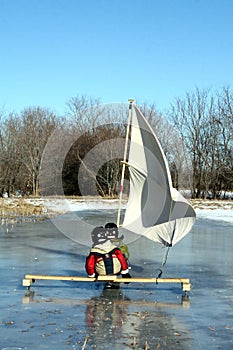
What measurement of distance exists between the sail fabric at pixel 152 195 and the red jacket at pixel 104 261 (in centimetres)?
147

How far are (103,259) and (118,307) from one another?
3.37 feet

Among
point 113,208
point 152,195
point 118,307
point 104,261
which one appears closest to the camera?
point 118,307

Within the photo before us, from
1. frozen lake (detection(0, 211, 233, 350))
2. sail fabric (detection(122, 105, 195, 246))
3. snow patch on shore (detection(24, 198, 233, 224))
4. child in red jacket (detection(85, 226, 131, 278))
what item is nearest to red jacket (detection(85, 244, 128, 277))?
child in red jacket (detection(85, 226, 131, 278))

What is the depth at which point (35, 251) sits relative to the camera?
11.5 meters

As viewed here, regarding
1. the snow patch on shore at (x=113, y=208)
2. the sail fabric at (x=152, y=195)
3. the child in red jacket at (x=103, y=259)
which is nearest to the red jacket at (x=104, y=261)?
the child in red jacket at (x=103, y=259)

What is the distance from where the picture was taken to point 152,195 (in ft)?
30.3

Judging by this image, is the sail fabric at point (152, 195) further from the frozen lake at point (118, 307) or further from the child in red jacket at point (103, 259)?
the child in red jacket at point (103, 259)

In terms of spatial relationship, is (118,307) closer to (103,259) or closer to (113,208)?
(103,259)

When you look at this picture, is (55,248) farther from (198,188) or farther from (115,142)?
(198,188)

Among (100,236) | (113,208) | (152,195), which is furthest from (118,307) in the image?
(113,208)

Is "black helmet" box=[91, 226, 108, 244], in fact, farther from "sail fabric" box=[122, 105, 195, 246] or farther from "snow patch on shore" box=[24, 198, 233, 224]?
"snow patch on shore" box=[24, 198, 233, 224]

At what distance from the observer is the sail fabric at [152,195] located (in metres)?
8.70

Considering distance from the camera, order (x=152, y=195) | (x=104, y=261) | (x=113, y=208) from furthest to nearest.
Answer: (x=113, y=208), (x=152, y=195), (x=104, y=261)

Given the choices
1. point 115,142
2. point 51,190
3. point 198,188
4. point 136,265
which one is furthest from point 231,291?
point 198,188
